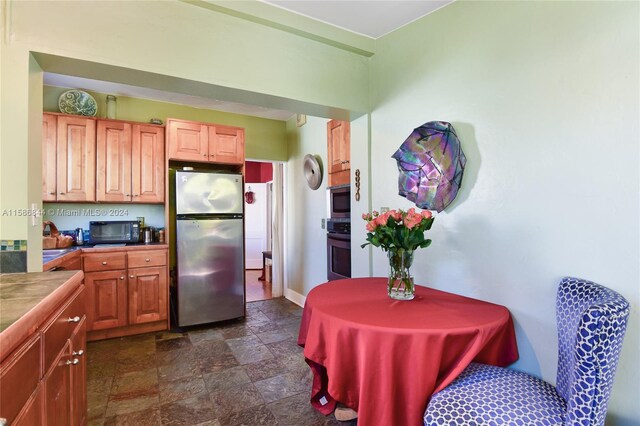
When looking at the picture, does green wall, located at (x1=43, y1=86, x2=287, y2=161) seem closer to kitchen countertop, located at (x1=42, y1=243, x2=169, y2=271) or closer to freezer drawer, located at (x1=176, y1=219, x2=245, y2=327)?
freezer drawer, located at (x1=176, y1=219, x2=245, y2=327)

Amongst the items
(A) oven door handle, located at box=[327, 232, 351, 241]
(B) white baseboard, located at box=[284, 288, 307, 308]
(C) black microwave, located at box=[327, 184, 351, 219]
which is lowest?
(B) white baseboard, located at box=[284, 288, 307, 308]

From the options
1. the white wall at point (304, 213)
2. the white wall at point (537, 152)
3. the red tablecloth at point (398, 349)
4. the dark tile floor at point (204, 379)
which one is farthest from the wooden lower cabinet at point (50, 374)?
the white wall at point (304, 213)

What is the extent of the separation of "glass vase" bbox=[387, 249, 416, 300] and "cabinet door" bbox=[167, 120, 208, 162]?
264 cm

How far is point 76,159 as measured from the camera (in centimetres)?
316

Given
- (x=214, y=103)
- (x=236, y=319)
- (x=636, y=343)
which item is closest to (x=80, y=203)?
(x=214, y=103)

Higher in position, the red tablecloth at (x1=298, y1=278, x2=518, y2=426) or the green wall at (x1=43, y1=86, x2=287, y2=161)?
the green wall at (x1=43, y1=86, x2=287, y2=161)

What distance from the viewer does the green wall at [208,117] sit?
3.47 m

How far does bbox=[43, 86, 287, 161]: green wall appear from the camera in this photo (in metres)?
3.47

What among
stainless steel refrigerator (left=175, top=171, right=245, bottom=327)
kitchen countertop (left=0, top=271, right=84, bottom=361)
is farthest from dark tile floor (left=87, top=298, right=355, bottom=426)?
kitchen countertop (left=0, top=271, right=84, bottom=361)

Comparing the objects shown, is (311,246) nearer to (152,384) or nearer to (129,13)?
(152,384)

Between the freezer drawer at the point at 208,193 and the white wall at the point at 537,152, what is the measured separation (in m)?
2.16

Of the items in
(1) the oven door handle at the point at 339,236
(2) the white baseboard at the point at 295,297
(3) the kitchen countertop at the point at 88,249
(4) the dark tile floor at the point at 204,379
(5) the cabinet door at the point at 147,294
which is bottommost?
(4) the dark tile floor at the point at 204,379

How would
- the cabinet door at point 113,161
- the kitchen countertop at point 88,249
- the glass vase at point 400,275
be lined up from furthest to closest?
1. the cabinet door at point 113,161
2. the kitchen countertop at point 88,249
3. the glass vase at point 400,275

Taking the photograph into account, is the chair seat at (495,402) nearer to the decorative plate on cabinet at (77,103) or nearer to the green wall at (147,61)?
the green wall at (147,61)
